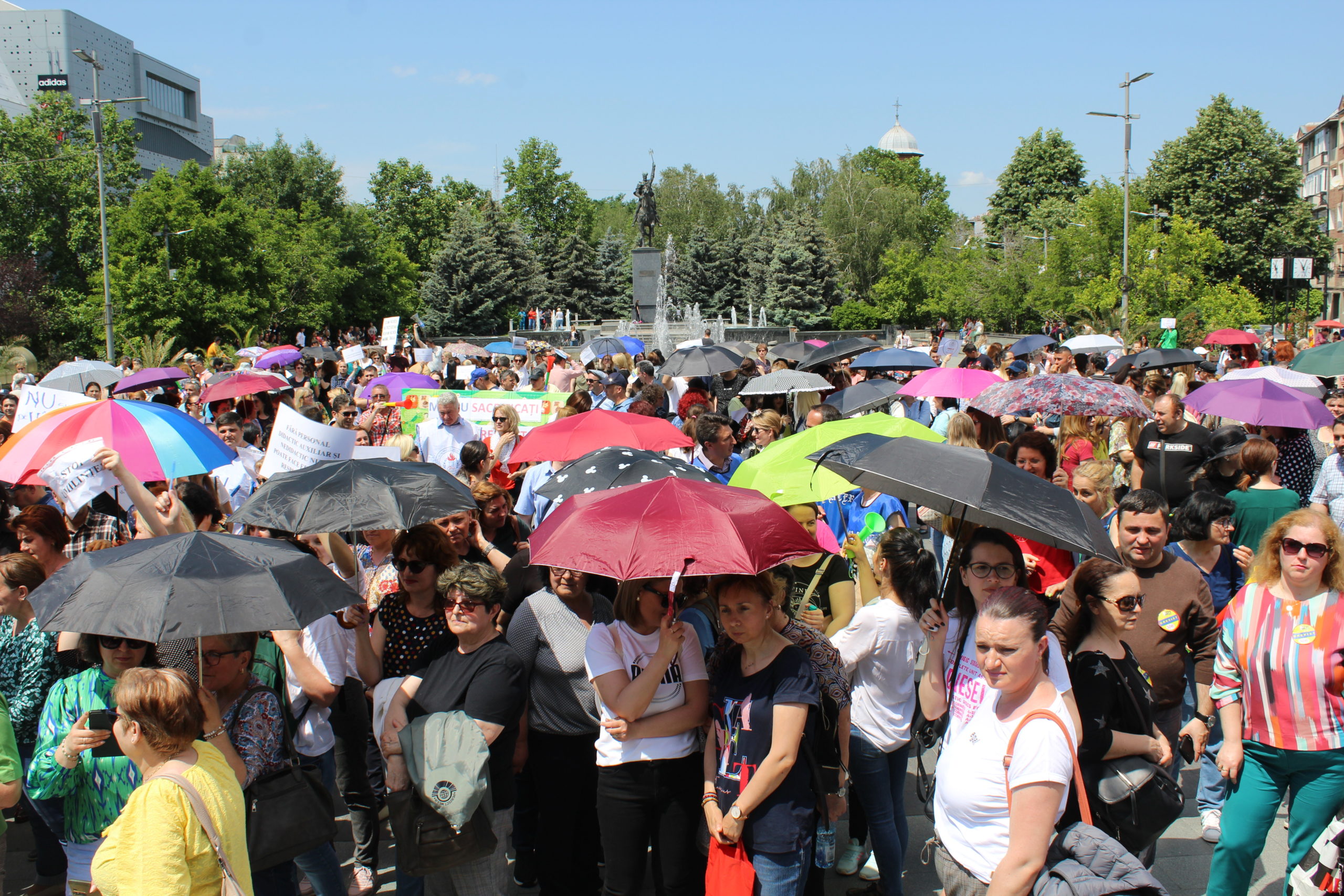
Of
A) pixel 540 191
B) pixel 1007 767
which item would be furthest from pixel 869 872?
pixel 540 191

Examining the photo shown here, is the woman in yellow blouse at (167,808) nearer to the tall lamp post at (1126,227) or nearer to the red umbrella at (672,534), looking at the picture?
the red umbrella at (672,534)

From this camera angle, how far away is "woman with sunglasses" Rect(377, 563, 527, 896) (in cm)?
392

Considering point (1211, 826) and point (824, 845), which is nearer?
point (824, 845)

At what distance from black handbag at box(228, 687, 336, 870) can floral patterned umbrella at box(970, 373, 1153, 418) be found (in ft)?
17.4

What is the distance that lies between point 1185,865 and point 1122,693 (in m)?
2.03

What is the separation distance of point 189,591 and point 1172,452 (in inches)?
290

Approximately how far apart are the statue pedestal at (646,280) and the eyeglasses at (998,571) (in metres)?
39.1

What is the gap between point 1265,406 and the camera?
770 cm

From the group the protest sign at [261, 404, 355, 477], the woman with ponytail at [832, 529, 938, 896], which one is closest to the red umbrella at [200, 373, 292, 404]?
the protest sign at [261, 404, 355, 477]

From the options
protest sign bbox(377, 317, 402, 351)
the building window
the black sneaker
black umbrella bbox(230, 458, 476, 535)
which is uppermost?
the building window

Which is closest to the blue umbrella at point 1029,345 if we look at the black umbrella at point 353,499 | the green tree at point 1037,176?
the black umbrella at point 353,499

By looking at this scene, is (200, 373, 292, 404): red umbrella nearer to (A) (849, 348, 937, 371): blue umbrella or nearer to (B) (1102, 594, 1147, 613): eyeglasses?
(A) (849, 348, 937, 371): blue umbrella

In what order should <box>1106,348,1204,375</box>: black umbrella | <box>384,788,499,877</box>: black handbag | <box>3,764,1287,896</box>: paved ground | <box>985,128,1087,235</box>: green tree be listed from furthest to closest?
<box>985,128,1087,235</box>: green tree
<box>1106,348,1204,375</box>: black umbrella
<box>3,764,1287,896</box>: paved ground
<box>384,788,499,877</box>: black handbag

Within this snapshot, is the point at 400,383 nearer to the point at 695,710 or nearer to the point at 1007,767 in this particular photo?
the point at 695,710
